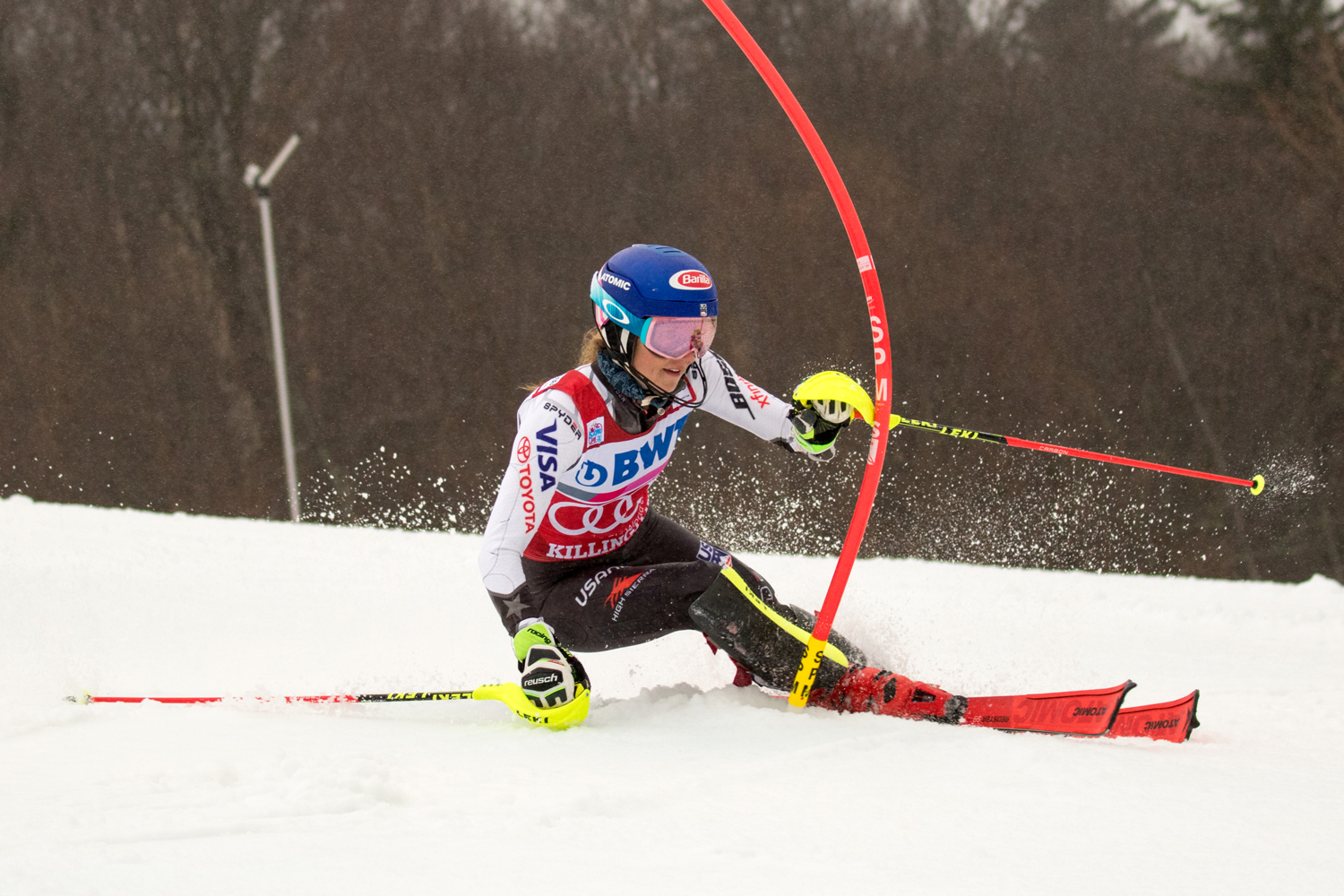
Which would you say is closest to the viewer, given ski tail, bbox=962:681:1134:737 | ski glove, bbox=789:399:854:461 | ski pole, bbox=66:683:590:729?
ski tail, bbox=962:681:1134:737

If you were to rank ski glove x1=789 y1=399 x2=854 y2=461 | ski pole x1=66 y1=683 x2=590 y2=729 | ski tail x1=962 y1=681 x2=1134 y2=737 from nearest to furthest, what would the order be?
ski tail x1=962 y1=681 x2=1134 y2=737
ski pole x1=66 y1=683 x2=590 y2=729
ski glove x1=789 y1=399 x2=854 y2=461

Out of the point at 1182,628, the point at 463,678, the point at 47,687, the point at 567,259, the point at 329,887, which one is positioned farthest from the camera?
the point at 567,259

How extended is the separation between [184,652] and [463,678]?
1.26m

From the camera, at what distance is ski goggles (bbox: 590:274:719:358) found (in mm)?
2787

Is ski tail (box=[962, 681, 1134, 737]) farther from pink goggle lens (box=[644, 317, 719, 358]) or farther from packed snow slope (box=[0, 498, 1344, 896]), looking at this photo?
pink goggle lens (box=[644, 317, 719, 358])

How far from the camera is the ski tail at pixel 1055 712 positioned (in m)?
2.49

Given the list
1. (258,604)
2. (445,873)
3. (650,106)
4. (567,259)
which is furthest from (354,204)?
(445,873)

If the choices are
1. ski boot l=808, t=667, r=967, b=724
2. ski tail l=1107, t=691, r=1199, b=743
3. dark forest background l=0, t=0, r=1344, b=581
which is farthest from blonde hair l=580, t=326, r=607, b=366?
dark forest background l=0, t=0, r=1344, b=581

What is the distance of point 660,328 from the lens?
279 centimetres

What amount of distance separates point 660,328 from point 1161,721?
1.61 m

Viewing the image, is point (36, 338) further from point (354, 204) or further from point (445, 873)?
point (445, 873)

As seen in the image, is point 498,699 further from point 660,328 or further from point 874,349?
point 874,349

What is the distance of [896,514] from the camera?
50.2 ft

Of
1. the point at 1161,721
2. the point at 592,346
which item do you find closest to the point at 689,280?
the point at 592,346
